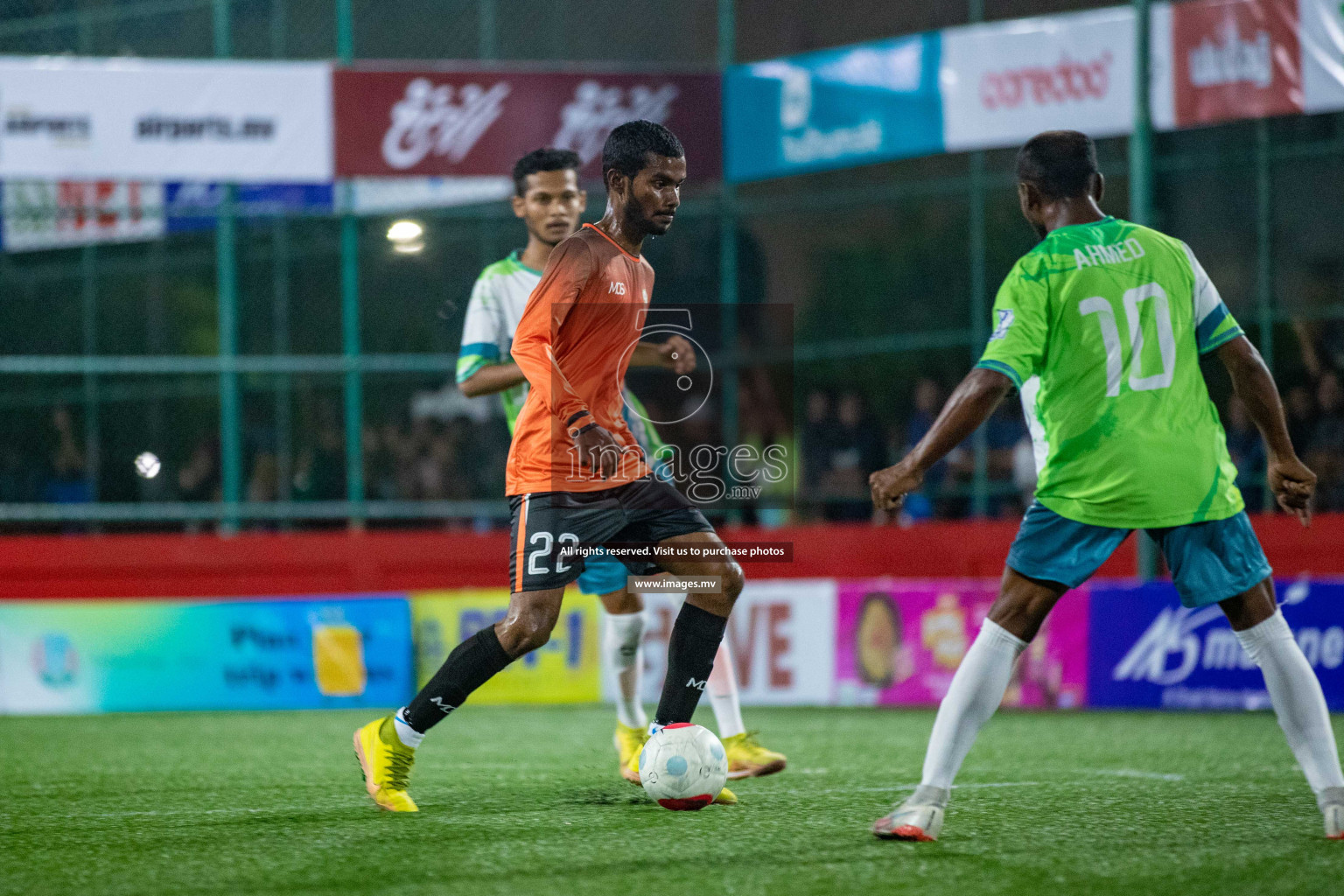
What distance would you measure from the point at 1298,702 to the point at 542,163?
140 inches

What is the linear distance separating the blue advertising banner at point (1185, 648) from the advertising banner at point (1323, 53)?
13.6 feet

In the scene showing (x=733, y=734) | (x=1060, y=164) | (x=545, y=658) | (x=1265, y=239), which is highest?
(x=1265, y=239)

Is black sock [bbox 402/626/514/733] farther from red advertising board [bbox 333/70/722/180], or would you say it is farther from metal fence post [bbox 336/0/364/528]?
red advertising board [bbox 333/70/722/180]

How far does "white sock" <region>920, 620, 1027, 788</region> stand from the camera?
164 inches

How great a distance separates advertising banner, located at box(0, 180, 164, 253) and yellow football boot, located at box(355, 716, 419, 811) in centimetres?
1253

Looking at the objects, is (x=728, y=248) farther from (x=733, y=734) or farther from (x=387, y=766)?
(x=387, y=766)

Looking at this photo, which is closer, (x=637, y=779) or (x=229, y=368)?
(x=637, y=779)

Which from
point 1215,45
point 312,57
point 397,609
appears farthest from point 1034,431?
point 312,57

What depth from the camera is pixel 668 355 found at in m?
5.67

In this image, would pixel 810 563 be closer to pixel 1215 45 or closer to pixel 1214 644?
pixel 1214 644

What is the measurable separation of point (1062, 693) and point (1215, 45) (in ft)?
17.7

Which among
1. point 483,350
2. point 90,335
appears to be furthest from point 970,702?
point 90,335

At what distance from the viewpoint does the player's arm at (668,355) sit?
218 inches

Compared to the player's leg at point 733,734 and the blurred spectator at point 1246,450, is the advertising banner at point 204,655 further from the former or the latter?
the blurred spectator at point 1246,450
